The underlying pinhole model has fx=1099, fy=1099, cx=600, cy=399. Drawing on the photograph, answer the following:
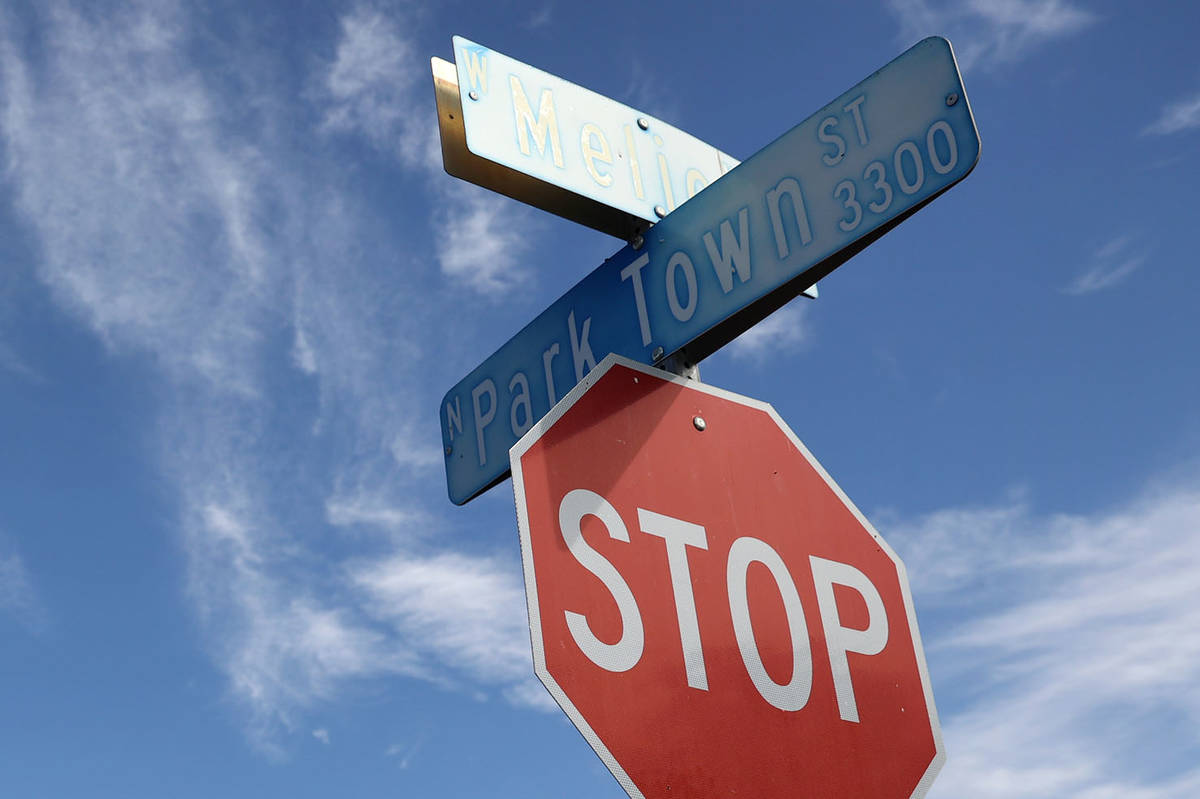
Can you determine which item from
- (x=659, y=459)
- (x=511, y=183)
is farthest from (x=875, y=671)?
(x=511, y=183)

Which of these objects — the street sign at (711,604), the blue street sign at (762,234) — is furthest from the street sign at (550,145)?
the street sign at (711,604)

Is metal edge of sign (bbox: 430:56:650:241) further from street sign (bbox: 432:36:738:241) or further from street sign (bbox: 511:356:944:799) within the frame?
street sign (bbox: 511:356:944:799)

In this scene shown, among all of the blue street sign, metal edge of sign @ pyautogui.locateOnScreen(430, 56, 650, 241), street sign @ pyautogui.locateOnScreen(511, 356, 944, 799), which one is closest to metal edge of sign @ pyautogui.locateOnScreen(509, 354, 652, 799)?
street sign @ pyautogui.locateOnScreen(511, 356, 944, 799)

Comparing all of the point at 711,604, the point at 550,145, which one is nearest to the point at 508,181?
→ the point at 550,145

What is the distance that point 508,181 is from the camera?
2.38 metres

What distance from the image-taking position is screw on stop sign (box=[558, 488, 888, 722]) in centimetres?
171

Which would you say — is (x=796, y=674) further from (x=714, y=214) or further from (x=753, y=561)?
(x=714, y=214)

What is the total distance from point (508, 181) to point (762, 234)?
604 mm

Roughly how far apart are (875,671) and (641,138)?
1322 millimetres

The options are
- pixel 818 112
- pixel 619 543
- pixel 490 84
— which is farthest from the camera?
pixel 490 84

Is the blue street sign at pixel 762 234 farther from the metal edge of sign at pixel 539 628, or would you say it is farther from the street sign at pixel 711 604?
the metal edge of sign at pixel 539 628

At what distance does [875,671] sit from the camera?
6.55ft

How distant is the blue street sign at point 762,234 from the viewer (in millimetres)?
1933

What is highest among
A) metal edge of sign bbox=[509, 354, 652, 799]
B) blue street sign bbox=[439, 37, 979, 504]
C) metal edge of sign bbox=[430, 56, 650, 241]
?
metal edge of sign bbox=[430, 56, 650, 241]
